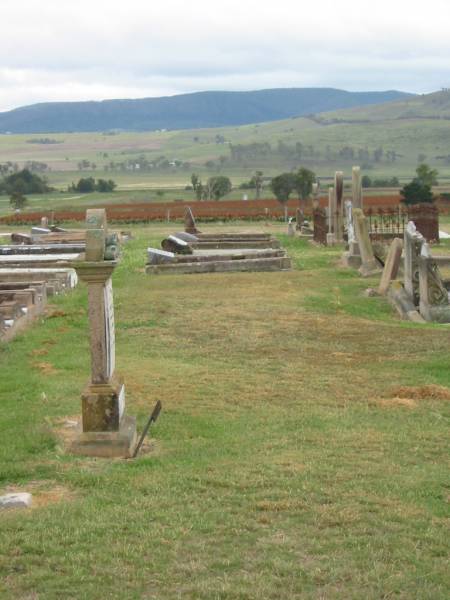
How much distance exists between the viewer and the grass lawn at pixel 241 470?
5.56 meters

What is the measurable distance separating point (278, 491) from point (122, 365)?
5627mm

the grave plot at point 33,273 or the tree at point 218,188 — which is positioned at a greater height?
the tree at point 218,188

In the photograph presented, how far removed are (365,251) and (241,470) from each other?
15.8 metres

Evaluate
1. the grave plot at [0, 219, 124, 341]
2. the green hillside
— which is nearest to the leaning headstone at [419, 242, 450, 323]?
the grave plot at [0, 219, 124, 341]

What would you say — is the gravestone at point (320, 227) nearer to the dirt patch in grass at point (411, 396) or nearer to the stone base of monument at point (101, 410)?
the dirt patch in grass at point (411, 396)

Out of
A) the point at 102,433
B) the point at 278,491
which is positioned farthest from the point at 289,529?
the point at 102,433

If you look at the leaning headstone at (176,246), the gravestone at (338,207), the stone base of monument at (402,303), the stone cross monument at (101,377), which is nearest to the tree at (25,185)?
the gravestone at (338,207)

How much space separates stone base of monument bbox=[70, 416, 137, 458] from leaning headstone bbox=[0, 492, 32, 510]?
1.36 m

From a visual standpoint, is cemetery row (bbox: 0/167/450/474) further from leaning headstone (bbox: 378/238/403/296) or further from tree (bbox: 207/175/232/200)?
tree (bbox: 207/175/232/200)

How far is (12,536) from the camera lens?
20.0ft

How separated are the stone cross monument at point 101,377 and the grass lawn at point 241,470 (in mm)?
220

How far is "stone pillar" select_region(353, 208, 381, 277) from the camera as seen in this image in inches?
893

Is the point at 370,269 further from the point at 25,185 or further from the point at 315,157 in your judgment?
the point at 315,157

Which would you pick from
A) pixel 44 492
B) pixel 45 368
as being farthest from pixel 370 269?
pixel 44 492
